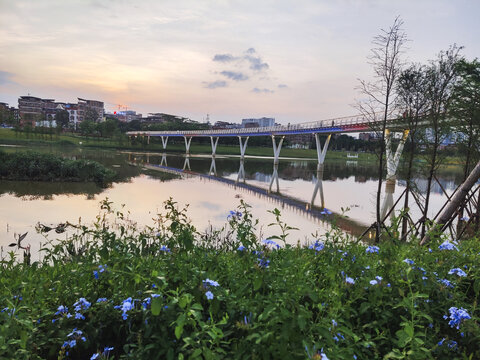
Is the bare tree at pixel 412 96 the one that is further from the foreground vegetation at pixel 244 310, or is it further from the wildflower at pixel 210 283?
the wildflower at pixel 210 283

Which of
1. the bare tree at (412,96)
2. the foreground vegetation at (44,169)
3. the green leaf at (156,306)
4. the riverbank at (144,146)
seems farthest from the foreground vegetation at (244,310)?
the riverbank at (144,146)

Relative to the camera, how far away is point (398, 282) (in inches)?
118

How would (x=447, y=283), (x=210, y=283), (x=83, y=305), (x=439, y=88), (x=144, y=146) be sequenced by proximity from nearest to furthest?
(x=210, y=283) → (x=83, y=305) → (x=447, y=283) → (x=439, y=88) → (x=144, y=146)

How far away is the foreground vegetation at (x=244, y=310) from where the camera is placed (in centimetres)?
221

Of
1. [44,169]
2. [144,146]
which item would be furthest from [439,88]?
[144,146]

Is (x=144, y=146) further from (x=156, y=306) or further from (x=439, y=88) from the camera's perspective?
(x=156, y=306)

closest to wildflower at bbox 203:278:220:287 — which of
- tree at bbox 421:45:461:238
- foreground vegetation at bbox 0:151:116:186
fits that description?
tree at bbox 421:45:461:238

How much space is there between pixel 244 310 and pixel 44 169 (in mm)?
24880

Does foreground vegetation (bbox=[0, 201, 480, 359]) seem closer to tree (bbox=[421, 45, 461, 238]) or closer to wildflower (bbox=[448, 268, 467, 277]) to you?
wildflower (bbox=[448, 268, 467, 277])

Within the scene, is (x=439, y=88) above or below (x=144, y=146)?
above

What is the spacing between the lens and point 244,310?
2520 mm

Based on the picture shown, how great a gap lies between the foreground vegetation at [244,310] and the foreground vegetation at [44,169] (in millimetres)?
22322

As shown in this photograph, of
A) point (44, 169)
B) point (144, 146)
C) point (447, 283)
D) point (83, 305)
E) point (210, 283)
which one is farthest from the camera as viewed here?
point (144, 146)

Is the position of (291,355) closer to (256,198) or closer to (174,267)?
(174,267)
